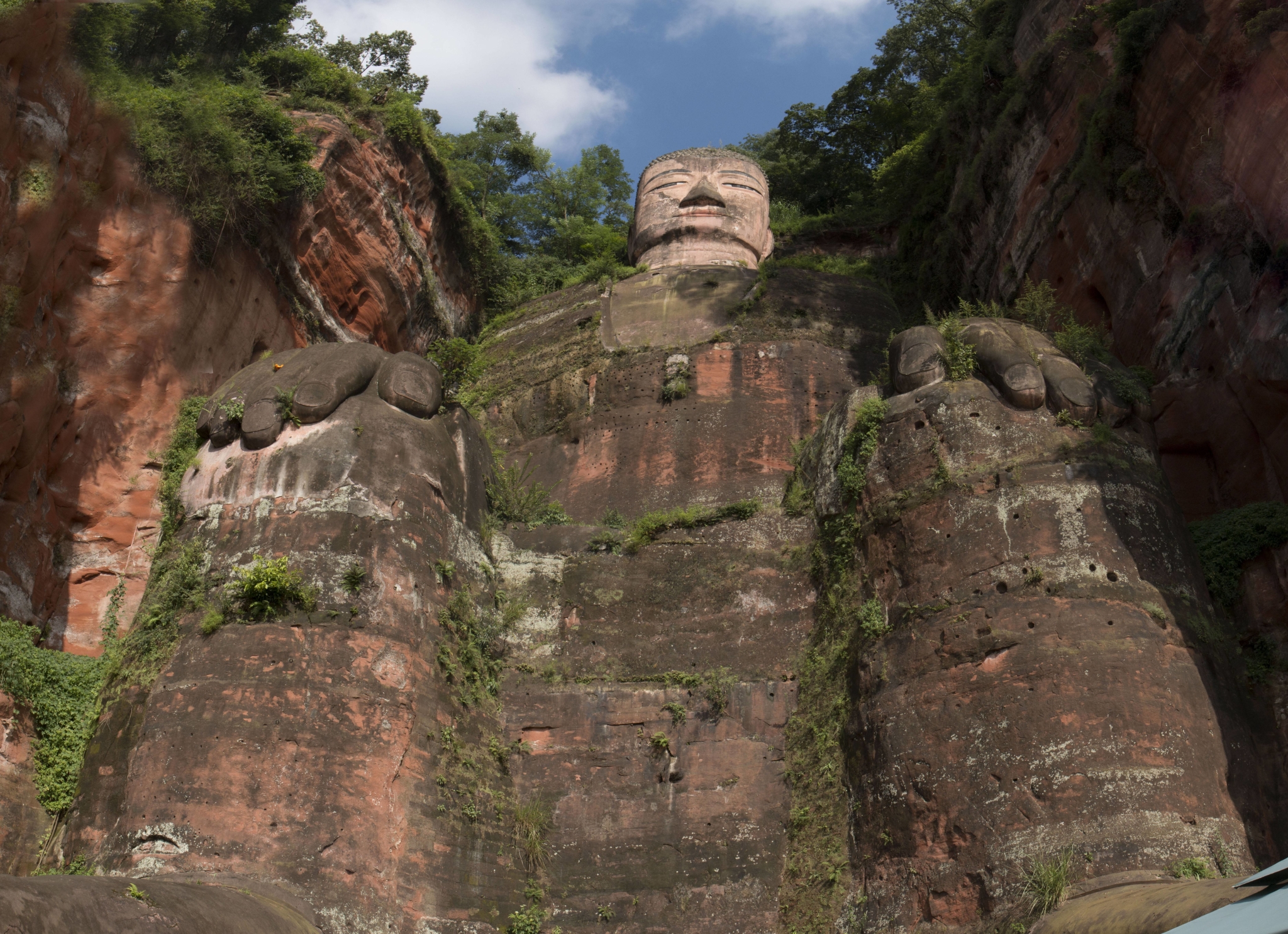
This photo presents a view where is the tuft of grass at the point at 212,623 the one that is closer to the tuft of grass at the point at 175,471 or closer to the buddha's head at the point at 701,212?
the tuft of grass at the point at 175,471

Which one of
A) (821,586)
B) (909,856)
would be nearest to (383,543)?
(821,586)

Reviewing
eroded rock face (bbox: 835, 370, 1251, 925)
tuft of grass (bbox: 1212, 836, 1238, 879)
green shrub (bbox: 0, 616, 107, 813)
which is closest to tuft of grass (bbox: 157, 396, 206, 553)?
green shrub (bbox: 0, 616, 107, 813)

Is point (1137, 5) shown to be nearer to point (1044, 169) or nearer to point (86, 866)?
point (1044, 169)

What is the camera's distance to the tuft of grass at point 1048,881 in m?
8.40

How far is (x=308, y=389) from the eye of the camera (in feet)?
37.5

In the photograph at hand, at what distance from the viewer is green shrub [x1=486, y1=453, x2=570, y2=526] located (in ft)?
43.1

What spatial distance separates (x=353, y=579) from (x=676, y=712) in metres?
3.40

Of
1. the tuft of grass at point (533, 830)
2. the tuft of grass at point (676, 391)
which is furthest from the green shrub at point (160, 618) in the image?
the tuft of grass at point (676, 391)

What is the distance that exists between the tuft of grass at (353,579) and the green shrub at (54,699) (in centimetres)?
228

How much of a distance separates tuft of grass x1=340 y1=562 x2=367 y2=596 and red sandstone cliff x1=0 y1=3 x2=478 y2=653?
3338 mm

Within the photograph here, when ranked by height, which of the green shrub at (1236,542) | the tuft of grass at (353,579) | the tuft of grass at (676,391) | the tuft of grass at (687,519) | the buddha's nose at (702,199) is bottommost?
the tuft of grass at (353,579)

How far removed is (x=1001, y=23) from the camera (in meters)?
18.2

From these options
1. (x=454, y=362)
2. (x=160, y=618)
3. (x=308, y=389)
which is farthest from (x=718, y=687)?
(x=160, y=618)

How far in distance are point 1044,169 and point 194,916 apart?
Result: 14.3 m
